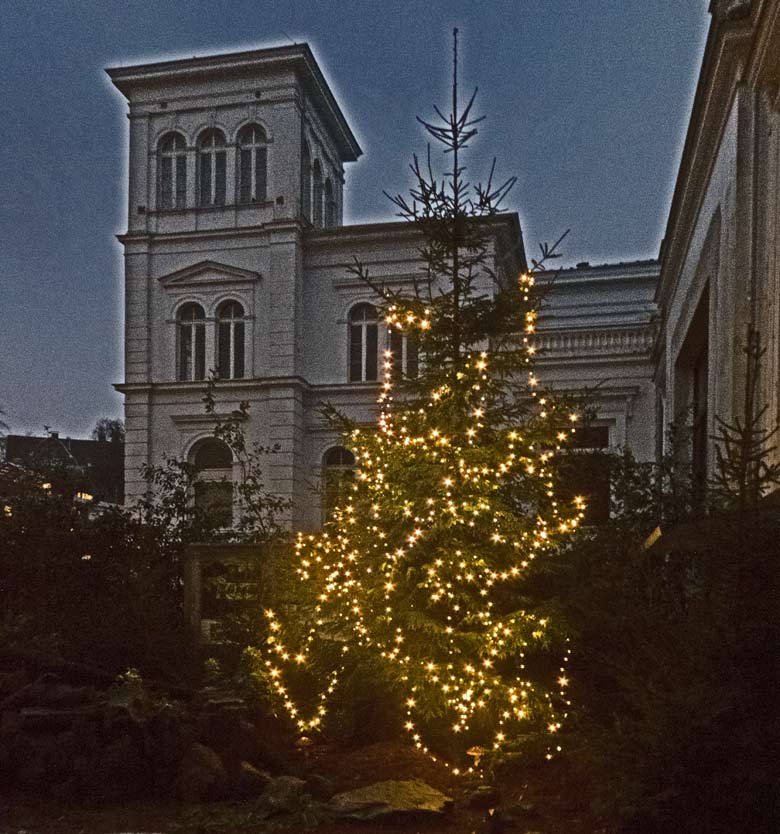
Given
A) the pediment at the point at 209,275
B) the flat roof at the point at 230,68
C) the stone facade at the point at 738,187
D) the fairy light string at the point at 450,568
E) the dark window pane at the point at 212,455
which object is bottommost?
the fairy light string at the point at 450,568

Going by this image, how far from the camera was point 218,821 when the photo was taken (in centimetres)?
515

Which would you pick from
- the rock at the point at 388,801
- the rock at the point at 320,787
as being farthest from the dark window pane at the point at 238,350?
the rock at the point at 388,801

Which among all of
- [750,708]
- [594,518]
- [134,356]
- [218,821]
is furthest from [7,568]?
[134,356]

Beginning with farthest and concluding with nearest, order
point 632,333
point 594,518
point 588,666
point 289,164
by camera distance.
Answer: point 289,164 < point 632,333 < point 594,518 < point 588,666

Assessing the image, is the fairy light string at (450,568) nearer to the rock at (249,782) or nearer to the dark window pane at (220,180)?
the rock at (249,782)

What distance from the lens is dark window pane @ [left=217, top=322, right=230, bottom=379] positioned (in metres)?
23.2

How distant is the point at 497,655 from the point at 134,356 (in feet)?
62.2

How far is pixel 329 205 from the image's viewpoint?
27.2 m

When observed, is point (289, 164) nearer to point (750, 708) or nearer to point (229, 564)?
point (229, 564)

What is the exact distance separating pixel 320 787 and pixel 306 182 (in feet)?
69.2

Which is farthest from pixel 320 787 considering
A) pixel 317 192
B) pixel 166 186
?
pixel 317 192

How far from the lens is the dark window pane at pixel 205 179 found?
23.8 m

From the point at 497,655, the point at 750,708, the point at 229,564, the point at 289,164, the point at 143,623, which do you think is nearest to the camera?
the point at 750,708

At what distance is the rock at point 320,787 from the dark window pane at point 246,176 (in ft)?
65.9
